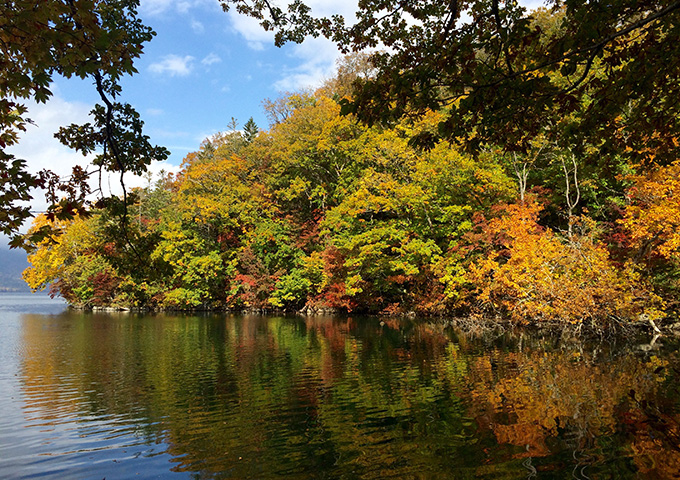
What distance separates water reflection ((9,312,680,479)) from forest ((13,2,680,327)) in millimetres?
2720

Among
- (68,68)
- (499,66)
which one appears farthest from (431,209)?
(68,68)

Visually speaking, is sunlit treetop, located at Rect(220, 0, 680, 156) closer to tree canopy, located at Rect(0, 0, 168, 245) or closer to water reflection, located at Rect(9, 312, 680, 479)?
tree canopy, located at Rect(0, 0, 168, 245)

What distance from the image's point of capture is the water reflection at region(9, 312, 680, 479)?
214 inches

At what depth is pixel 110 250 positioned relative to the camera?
516 cm

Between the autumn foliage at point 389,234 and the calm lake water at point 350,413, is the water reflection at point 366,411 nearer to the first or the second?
the calm lake water at point 350,413

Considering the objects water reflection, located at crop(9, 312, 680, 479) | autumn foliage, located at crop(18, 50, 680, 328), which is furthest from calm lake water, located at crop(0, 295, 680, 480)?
autumn foliage, located at crop(18, 50, 680, 328)

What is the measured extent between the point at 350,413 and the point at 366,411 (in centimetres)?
31

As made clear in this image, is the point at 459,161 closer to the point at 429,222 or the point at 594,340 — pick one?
the point at 429,222

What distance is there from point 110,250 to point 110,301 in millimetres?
45683

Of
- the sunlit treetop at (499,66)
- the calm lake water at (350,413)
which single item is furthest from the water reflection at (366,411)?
the sunlit treetop at (499,66)

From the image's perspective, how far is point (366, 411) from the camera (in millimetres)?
7738

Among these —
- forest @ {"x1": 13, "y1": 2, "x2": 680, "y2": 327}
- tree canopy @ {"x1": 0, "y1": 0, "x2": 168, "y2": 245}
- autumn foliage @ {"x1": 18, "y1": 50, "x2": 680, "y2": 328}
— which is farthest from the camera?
autumn foliage @ {"x1": 18, "y1": 50, "x2": 680, "y2": 328}

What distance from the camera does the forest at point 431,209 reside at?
4.90 meters

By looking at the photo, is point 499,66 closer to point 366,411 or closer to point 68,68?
point 68,68
